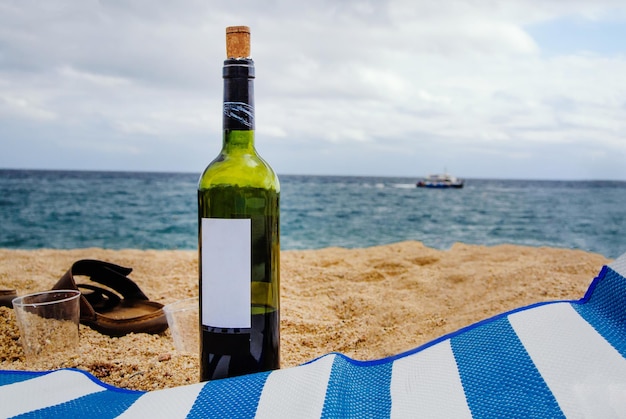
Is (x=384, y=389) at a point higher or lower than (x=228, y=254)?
lower

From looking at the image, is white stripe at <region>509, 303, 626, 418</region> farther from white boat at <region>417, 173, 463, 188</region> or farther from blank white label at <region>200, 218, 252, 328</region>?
white boat at <region>417, 173, 463, 188</region>

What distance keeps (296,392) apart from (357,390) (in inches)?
6.6

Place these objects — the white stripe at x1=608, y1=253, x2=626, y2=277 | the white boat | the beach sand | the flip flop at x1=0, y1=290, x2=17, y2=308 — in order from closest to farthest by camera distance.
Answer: the white stripe at x1=608, y1=253, x2=626, y2=277 → the beach sand → the flip flop at x1=0, y1=290, x2=17, y2=308 → the white boat

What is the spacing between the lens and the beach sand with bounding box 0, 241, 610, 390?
2139 mm

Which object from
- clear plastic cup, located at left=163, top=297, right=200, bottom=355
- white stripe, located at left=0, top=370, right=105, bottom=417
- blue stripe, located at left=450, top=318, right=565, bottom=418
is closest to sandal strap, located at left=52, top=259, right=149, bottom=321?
clear plastic cup, located at left=163, top=297, right=200, bottom=355

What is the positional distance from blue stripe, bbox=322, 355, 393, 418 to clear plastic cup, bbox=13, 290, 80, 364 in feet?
3.73

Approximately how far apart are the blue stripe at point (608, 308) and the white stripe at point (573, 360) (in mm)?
22

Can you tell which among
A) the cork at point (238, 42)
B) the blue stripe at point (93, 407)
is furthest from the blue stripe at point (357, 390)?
the cork at point (238, 42)

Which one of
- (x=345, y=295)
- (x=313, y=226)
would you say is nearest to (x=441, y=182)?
A: (x=313, y=226)

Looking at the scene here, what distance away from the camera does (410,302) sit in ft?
9.60

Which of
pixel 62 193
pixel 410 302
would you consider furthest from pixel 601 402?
pixel 62 193

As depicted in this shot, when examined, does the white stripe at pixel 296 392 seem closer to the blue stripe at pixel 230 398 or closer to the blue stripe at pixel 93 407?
the blue stripe at pixel 230 398

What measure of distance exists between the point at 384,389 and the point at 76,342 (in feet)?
4.39

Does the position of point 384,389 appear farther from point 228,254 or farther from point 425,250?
point 425,250
